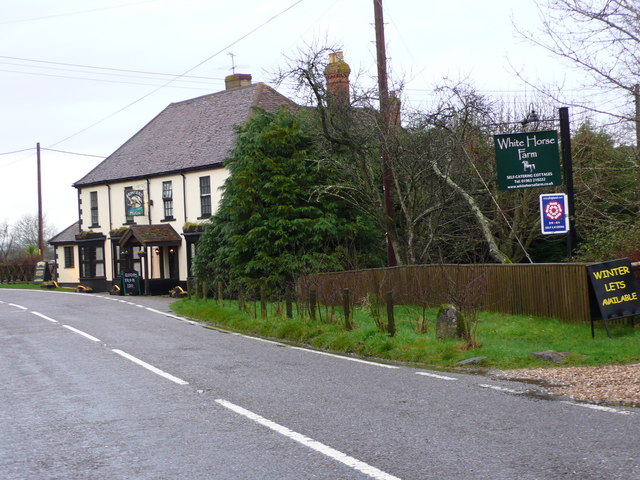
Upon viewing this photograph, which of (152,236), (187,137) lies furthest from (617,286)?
(187,137)

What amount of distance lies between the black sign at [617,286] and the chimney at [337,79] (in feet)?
41.5

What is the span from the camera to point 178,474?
6.15 m

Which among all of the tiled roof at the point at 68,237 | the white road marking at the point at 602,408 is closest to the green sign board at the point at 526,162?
the white road marking at the point at 602,408

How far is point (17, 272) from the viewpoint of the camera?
210 ft

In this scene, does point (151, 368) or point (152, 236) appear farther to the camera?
point (152, 236)

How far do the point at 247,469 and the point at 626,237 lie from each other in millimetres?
12335

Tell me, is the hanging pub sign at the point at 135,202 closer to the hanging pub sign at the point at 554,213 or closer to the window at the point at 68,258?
the window at the point at 68,258

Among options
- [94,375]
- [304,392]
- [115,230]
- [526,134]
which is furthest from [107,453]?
[115,230]

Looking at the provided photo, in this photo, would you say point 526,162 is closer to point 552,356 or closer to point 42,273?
point 552,356

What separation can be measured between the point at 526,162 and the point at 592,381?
7783 millimetres

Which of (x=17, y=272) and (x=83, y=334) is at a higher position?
(x=17, y=272)

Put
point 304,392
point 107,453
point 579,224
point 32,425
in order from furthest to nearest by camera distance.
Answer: point 579,224
point 304,392
point 32,425
point 107,453

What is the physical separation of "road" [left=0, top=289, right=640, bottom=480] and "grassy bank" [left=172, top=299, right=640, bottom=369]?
3.33ft

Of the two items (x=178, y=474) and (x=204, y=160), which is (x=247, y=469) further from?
(x=204, y=160)
